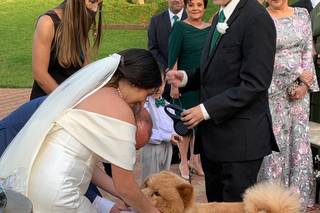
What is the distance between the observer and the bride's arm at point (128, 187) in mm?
2564

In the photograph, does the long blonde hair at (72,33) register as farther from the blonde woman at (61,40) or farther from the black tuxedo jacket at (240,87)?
the black tuxedo jacket at (240,87)

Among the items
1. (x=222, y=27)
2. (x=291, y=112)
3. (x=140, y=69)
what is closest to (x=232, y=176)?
(x=222, y=27)

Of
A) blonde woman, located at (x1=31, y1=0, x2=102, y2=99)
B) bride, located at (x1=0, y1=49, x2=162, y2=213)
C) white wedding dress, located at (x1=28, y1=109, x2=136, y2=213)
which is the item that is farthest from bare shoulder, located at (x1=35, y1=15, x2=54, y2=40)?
white wedding dress, located at (x1=28, y1=109, x2=136, y2=213)

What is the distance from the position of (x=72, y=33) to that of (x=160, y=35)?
2.70 meters

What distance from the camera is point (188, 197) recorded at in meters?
3.12

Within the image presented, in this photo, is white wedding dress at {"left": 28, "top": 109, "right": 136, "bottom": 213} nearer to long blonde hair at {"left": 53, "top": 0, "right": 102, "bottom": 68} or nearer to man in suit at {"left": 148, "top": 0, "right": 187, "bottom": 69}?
long blonde hair at {"left": 53, "top": 0, "right": 102, "bottom": 68}

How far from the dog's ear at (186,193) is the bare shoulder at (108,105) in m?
0.66

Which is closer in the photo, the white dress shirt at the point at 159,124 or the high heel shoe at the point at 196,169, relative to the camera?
the white dress shirt at the point at 159,124

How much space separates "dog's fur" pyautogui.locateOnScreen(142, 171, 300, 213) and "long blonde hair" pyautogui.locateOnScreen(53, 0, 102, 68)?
1.16 metres

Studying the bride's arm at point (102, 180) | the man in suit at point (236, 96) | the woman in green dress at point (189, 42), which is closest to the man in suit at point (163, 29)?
the woman in green dress at point (189, 42)

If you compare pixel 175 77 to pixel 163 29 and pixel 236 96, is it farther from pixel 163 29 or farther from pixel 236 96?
pixel 163 29

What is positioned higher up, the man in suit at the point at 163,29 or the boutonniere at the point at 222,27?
the boutonniere at the point at 222,27

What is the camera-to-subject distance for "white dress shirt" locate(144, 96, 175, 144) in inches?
178

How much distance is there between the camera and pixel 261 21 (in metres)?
3.11
